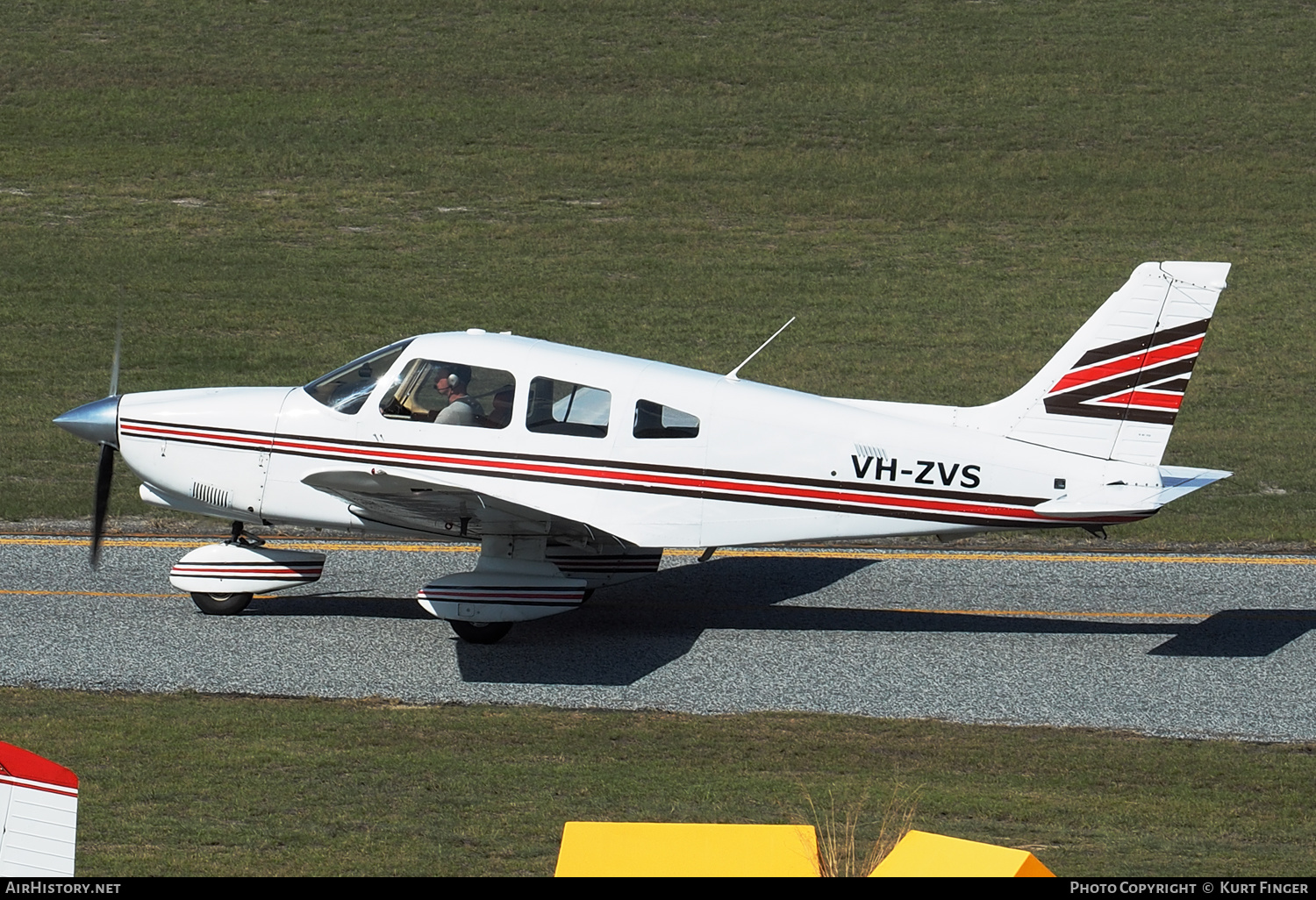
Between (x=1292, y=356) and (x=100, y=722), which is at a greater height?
(x=1292, y=356)

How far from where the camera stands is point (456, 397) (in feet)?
38.3

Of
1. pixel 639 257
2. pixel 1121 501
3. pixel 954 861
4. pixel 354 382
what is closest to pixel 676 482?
pixel 354 382

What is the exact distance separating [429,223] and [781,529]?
16.5 meters

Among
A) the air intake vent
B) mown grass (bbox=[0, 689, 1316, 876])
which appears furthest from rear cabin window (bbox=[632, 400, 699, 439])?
the air intake vent

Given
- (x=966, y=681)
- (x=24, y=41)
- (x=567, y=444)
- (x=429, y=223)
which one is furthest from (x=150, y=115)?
(x=966, y=681)

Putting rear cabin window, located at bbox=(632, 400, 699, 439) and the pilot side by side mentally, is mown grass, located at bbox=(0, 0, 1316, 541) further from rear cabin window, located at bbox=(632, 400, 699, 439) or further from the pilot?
rear cabin window, located at bbox=(632, 400, 699, 439)

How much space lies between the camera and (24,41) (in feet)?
108

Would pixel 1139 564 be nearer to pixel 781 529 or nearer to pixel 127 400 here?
pixel 781 529

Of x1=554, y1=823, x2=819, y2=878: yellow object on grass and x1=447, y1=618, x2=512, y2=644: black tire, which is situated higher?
x1=554, y1=823, x2=819, y2=878: yellow object on grass

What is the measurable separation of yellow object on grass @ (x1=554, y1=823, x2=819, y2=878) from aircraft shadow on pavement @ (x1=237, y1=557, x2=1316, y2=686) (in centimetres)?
671

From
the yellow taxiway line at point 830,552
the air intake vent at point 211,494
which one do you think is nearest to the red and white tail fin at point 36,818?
the air intake vent at point 211,494

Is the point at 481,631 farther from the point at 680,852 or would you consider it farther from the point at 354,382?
the point at 680,852

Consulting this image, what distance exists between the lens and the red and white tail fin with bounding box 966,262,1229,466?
11.0 m

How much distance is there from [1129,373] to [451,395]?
5313 millimetres
